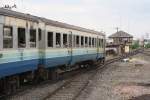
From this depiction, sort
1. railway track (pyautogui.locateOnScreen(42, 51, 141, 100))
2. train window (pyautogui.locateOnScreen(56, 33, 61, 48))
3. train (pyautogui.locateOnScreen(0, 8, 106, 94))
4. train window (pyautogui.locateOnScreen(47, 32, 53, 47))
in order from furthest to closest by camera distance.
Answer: train window (pyautogui.locateOnScreen(56, 33, 61, 48))
train window (pyautogui.locateOnScreen(47, 32, 53, 47))
railway track (pyautogui.locateOnScreen(42, 51, 141, 100))
train (pyautogui.locateOnScreen(0, 8, 106, 94))

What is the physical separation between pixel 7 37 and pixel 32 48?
96.2 inches

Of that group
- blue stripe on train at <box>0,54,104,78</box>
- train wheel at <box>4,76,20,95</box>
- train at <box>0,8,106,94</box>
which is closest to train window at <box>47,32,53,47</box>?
train at <box>0,8,106,94</box>

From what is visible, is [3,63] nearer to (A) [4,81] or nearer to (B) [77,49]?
(A) [4,81]

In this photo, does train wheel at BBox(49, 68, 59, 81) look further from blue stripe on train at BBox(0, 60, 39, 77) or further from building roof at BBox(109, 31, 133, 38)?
building roof at BBox(109, 31, 133, 38)

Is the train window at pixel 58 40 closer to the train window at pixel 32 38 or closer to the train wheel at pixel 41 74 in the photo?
the train wheel at pixel 41 74

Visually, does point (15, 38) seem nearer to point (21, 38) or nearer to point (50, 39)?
point (21, 38)

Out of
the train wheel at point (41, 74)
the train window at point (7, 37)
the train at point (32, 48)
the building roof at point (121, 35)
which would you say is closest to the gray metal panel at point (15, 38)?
the train at point (32, 48)

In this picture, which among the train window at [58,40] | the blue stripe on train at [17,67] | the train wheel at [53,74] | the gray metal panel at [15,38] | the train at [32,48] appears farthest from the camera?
the train wheel at [53,74]

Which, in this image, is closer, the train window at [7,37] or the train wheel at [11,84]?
the train window at [7,37]

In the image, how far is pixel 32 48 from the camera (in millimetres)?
15820

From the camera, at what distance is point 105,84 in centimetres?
1898

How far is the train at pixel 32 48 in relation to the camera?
13.5 meters

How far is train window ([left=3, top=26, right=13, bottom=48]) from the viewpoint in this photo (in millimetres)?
13242

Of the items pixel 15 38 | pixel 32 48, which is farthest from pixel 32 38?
pixel 15 38
